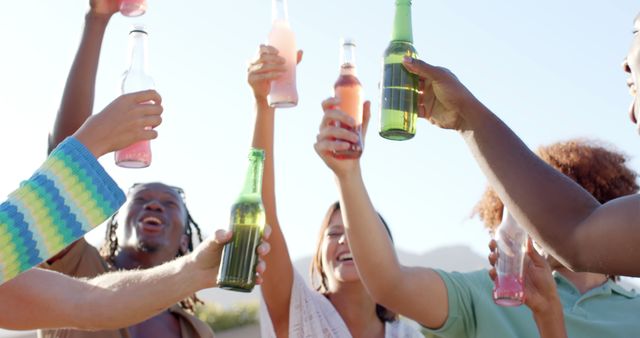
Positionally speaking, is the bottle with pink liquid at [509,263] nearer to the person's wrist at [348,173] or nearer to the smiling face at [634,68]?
the person's wrist at [348,173]

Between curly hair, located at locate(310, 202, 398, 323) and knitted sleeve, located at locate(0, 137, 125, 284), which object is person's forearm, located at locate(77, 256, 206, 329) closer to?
knitted sleeve, located at locate(0, 137, 125, 284)

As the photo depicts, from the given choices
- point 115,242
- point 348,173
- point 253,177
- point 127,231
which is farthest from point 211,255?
point 115,242

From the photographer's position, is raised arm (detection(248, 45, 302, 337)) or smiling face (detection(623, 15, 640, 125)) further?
raised arm (detection(248, 45, 302, 337))

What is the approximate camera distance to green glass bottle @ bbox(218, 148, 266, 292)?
3232 millimetres

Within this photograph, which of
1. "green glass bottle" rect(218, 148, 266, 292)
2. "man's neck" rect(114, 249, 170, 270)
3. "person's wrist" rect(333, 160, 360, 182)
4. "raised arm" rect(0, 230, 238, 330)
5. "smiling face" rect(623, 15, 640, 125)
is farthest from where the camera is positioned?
"man's neck" rect(114, 249, 170, 270)

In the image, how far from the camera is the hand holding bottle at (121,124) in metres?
2.63

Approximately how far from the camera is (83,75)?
178 inches

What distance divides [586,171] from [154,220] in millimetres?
2699

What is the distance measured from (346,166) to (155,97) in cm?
107

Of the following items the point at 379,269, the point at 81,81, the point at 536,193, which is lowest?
the point at 379,269

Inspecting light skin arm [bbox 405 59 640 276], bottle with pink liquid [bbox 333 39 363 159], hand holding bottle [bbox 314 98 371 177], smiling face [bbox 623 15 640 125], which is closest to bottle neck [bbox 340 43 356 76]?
bottle with pink liquid [bbox 333 39 363 159]

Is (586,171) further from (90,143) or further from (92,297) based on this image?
(90,143)

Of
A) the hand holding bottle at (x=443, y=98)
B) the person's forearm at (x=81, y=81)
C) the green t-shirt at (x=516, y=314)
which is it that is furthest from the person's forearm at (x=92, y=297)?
the person's forearm at (x=81, y=81)

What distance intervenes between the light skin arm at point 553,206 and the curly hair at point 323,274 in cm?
197
